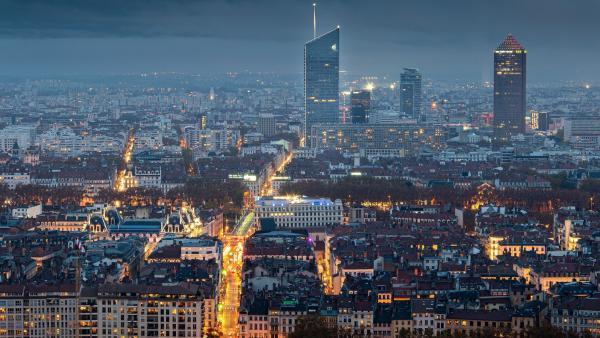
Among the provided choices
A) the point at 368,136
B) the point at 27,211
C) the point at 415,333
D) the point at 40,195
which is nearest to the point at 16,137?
the point at 368,136

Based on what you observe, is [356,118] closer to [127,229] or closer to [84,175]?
[84,175]

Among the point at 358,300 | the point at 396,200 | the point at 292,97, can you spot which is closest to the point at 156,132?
the point at 396,200

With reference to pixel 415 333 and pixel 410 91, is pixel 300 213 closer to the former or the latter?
pixel 415 333

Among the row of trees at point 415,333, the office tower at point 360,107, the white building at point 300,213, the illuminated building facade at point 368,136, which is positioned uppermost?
the office tower at point 360,107

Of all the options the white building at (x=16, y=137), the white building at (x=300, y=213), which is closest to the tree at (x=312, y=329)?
the white building at (x=300, y=213)

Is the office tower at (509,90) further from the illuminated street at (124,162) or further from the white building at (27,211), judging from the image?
the white building at (27,211)

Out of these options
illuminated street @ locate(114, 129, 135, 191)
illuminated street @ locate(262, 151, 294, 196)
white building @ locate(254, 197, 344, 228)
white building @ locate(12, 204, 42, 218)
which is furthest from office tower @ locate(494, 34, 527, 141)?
white building @ locate(12, 204, 42, 218)
